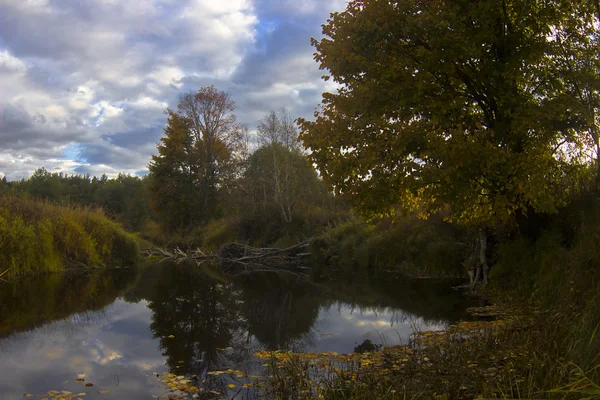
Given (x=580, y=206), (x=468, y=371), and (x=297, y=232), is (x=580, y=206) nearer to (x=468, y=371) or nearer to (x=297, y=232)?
(x=468, y=371)

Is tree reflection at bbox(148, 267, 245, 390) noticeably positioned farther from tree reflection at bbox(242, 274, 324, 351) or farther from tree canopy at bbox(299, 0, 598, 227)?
tree canopy at bbox(299, 0, 598, 227)

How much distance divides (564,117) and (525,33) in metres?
2.60

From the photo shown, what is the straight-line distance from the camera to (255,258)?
28.6 meters

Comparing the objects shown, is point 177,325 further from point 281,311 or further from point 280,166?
point 280,166

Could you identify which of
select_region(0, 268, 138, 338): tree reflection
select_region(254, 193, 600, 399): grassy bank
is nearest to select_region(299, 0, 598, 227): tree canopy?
select_region(254, 193, 600, 399): grassy bank

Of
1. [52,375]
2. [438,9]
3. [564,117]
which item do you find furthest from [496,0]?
[52,375]

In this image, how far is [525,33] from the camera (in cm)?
1095

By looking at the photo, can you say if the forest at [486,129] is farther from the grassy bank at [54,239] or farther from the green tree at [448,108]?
the grassy bank at [54,239]

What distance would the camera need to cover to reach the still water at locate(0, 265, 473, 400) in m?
6.79

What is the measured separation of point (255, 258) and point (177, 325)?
725 inches

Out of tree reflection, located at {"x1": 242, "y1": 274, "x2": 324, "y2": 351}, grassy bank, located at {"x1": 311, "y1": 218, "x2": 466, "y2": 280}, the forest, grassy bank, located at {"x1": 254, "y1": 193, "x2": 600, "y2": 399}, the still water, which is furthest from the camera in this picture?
grassy bank, located at {"x1": 311, "y1": 218, "x2": 466, "y2": 280}

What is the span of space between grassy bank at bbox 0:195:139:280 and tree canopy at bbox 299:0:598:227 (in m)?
12.2

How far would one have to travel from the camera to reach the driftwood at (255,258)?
2469cm

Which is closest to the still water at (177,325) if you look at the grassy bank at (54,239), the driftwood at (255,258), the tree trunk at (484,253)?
the tree trunk at (484,253)
